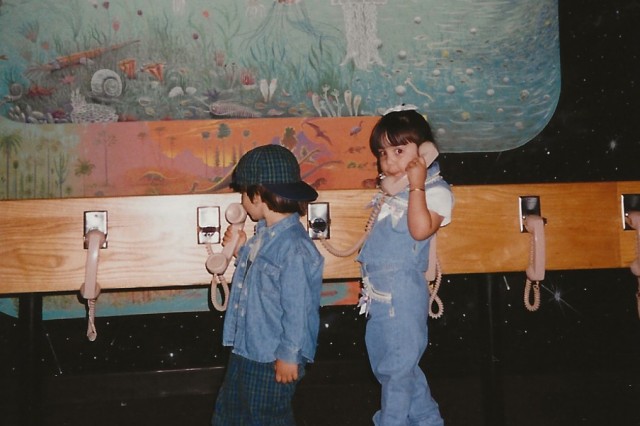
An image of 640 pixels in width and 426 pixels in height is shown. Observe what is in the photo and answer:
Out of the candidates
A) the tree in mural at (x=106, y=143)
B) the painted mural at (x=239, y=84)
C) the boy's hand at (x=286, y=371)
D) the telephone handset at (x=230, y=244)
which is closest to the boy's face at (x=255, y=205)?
the telephone handset at (x=230, y=244)

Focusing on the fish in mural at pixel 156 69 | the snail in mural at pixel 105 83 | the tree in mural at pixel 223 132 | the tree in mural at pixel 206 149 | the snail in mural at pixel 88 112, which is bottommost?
the tree in mural at pixel 206 149

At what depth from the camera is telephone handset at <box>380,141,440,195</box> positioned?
1.35 meters

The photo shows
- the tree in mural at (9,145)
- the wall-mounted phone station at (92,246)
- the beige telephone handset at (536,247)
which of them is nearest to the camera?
the wall-mounted phone station at (92,246)

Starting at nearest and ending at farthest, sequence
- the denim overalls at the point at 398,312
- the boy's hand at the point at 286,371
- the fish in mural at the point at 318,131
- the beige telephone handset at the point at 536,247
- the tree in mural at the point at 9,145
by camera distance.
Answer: the boy's hand at the point at 286,371 < the denim overalls at the point at 398,312 < the beige telephone handset at the point at 536,247 < the tree in mural at the point at 9,145 < the fish in mural at the point at 318,131

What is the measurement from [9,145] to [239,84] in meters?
0.79

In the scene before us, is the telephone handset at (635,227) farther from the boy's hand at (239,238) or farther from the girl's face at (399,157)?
the boy's hand at (239,238)

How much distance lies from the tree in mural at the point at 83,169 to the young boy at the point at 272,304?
772mm

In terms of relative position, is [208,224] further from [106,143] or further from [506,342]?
[506,342]

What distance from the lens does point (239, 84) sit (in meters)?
1.85

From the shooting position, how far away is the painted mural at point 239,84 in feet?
5.85

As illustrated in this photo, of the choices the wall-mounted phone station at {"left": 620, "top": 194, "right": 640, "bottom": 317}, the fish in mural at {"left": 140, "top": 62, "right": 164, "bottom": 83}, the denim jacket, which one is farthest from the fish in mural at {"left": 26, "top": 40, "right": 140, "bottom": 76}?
the wall-mounted phone station at {"left": 620, "top": 194, "right": 640, "bottom": 317}

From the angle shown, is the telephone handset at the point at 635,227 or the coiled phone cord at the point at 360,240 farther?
the telephone handset at the point at 635,227

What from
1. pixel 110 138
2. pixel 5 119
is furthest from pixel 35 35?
pixel 110 138

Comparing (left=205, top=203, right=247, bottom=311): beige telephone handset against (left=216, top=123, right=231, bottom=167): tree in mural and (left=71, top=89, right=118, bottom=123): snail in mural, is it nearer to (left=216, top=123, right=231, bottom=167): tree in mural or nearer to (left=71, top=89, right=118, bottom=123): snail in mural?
(left=216, top=123, right=231, bottom=167): tree in mural
